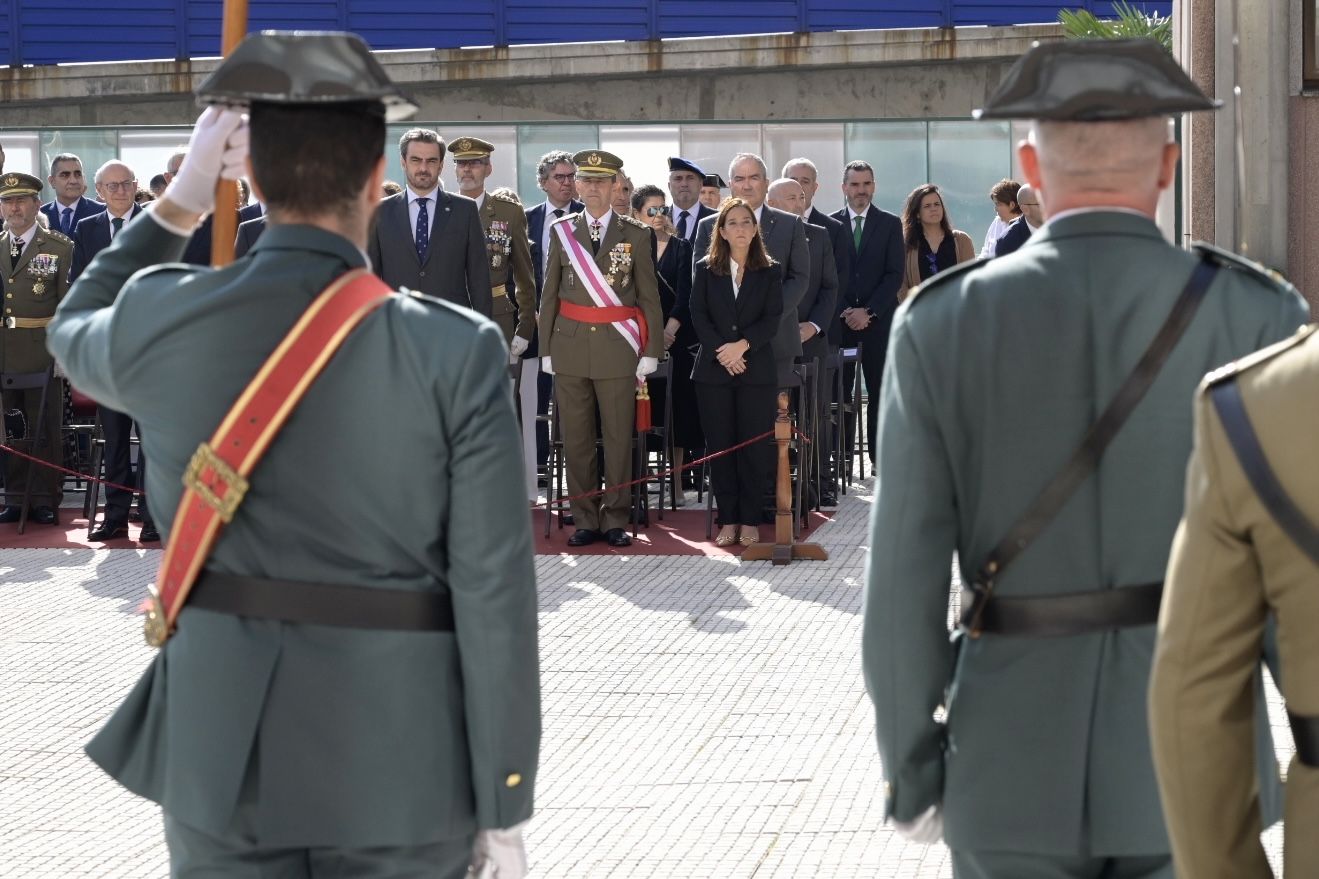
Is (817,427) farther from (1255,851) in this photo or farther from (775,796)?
(1255,851)

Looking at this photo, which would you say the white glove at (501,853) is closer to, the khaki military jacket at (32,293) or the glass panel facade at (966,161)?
the khaki military jacket at (32,293)

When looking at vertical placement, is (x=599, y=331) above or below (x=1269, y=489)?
Result: below

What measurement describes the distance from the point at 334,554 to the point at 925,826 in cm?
99

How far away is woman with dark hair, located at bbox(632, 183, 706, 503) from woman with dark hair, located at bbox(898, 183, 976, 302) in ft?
5.53

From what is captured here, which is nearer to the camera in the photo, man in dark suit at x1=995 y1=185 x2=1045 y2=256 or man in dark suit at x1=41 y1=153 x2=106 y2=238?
man in dark suit at x1=995 y1=185 x2=1045 y2=256

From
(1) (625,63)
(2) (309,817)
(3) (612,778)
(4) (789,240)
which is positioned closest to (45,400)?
(4) (789,240)

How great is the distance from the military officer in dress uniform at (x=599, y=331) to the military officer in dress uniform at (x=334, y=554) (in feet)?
28.7

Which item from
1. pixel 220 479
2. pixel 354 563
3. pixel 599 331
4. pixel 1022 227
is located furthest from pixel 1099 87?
pixel 1022 227

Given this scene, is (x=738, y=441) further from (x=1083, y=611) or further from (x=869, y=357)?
(x=1083, y=611)

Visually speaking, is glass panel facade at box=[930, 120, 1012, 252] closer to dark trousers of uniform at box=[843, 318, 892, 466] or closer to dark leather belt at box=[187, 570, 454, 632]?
dark trousers of uniform at box=[843, 318, 892, 466]

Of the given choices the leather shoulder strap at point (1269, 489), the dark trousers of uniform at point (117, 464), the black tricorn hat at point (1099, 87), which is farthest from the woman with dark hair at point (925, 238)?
the leather shoulder strap at point (1269, 489)

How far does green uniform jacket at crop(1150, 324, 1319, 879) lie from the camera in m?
2.22

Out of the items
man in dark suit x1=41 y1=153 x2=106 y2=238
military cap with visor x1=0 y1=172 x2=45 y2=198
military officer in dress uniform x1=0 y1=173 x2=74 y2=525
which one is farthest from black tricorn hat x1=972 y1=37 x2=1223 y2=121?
man in dark suit x1=41 y1=153 x2=106 y2=238

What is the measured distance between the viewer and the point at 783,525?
36.8ft
